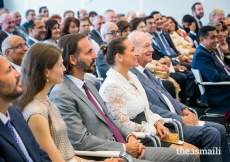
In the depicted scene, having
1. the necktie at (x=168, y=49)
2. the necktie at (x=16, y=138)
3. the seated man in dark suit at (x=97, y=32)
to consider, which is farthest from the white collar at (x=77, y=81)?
the necktie at (x=168, y=49)

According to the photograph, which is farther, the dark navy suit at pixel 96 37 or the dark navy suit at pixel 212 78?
the dark navy suit at pixel 96 37

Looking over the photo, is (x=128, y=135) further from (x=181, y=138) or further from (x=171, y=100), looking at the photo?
(x=171, y=100)

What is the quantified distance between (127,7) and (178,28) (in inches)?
106

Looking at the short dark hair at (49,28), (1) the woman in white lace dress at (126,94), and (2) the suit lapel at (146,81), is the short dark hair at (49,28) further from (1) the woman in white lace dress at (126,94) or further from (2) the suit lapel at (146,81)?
(1) the woman in white lace dress at (126,94)

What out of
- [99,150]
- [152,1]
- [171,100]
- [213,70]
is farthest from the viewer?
[152,1]

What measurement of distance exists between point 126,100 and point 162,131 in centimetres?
35

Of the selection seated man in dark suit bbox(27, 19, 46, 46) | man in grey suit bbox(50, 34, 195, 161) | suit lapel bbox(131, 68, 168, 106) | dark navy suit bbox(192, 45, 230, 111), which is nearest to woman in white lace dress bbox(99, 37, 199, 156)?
man in grey suit bbox(50, 34, 195, 161)

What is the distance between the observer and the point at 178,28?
7.84 meters

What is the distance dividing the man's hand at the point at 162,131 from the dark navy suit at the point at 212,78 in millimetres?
1935

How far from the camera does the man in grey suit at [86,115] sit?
244 centimetres

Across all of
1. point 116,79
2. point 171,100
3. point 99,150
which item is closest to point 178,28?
point 171,100

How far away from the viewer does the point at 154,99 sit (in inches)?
133

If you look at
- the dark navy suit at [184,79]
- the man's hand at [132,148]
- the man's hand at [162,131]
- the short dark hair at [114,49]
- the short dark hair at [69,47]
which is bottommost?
the dark navy suit at [184,79]

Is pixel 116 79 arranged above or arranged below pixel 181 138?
above
